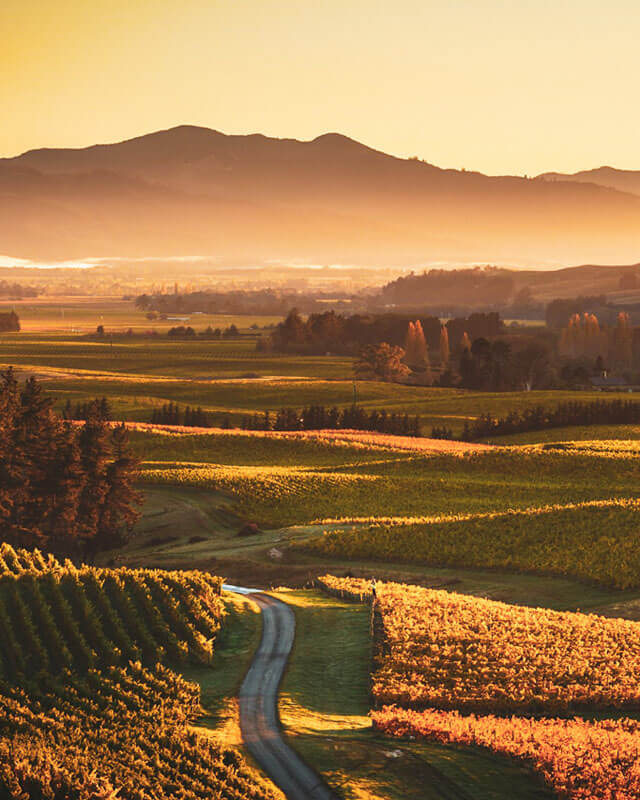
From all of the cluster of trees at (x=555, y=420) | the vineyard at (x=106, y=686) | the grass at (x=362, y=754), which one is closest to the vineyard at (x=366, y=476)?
the cluster of trees at (x=555, y=420)

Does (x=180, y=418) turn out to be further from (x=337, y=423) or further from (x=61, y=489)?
(x=61, y=489)

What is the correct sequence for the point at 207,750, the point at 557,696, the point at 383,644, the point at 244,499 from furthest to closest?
the point at 244,499, the point at 383,644, the point at 557,696, the point at 207,750

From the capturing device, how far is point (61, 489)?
80.4 m

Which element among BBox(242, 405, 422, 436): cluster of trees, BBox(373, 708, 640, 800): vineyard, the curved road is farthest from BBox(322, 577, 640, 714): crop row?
BBox(242, 405, 422, 436): cluster of trees

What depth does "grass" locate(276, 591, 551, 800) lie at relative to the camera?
29812 mm

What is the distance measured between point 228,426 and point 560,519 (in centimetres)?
7475

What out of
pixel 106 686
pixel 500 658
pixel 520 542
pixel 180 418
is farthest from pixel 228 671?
pixel 180 418

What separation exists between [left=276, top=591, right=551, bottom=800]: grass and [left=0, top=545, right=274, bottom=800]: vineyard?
Result: 107 inches

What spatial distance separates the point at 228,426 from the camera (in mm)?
145375

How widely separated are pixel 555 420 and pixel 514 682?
10743 cm

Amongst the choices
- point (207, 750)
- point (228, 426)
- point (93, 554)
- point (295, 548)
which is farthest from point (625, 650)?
point (228, 426)

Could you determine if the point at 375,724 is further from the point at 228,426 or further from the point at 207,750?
A: the point at 228,426

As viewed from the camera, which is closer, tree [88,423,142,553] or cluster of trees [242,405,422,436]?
tree [88,423,142,553]

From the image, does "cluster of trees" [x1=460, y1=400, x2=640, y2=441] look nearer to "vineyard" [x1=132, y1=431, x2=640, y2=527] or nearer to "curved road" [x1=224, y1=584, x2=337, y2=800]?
"vineyard" [x1=132, y1=431, x2=640, y2=527]
